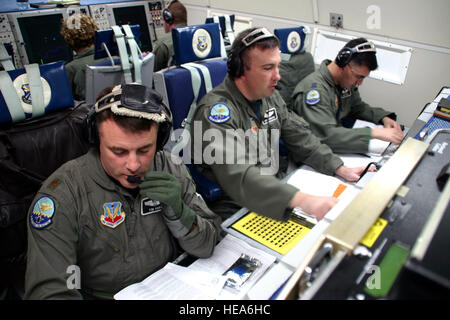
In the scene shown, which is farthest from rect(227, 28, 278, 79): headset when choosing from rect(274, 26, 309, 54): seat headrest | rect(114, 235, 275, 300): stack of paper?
rect(274, 26, 309, 54): seat headrest

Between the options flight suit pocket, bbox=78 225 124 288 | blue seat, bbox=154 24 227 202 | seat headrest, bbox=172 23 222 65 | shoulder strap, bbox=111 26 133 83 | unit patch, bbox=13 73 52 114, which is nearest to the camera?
flight suit pocket, bbox=78 225 124 288

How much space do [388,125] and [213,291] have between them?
191 centimetres

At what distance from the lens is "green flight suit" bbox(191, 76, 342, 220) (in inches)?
46.6

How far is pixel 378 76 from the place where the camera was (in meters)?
2.79

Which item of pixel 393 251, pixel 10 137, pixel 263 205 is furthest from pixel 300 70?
pixel 393 251

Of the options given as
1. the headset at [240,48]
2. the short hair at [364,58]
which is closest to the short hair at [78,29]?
the headset at [240,48]

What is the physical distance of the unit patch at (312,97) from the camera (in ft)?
6.66

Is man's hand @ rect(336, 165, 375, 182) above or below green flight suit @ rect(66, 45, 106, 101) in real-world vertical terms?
below

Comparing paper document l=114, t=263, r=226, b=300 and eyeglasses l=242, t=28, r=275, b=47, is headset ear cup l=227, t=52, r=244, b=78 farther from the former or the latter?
paper document l=114, t=263, r=226, b=300

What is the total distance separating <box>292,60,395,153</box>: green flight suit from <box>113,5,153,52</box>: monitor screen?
7.47 ft

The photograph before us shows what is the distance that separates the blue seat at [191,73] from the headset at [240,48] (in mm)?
268

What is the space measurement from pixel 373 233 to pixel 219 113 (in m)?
0.98
